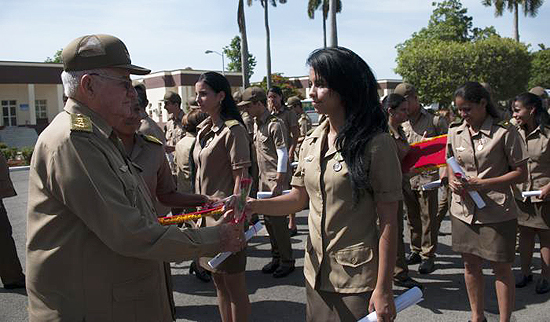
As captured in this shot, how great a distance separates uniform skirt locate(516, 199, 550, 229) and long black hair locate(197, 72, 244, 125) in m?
3.40

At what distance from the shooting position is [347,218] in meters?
2.54

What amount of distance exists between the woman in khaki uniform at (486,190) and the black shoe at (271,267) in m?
2.67

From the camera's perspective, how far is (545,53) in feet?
174

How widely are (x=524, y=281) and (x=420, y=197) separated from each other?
156cm

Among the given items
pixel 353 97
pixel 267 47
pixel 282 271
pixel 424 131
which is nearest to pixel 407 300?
pixel 353 97

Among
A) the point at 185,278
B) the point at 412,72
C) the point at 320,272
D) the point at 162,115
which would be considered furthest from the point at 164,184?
the point at 162,115

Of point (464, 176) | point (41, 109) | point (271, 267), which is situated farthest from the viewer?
point (41, 109)

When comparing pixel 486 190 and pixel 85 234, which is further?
pixel 486 190

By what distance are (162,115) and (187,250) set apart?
45.1 meters

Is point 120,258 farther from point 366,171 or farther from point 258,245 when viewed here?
point 258,245

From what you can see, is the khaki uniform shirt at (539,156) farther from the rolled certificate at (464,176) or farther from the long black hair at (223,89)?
the long black hair at (223,89)

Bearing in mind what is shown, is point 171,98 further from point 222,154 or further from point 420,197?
point 222,154

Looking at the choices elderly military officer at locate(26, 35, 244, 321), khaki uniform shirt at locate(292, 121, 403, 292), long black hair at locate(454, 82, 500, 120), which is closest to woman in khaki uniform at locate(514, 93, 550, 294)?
long black hair at locate(454, 82, 500, 120)

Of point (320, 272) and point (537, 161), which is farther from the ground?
point (537, 161)
